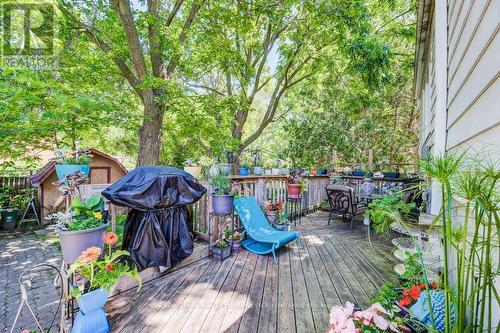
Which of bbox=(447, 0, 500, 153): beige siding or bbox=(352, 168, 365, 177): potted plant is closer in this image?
bbox=(447, 0, 500, 153): beige siding

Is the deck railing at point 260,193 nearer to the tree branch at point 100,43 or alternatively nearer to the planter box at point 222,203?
the planter box at point 222,203

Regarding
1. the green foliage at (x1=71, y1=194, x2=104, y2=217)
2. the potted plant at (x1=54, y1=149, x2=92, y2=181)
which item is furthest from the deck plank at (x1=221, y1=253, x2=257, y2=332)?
the potted plant at (x1=54, y1=149, x2=92, y2=181)

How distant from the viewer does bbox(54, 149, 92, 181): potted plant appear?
2207 millimetres

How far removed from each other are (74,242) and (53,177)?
22.0 ft

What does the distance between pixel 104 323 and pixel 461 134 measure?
3.34 meters

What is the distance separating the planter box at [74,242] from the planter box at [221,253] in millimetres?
1900

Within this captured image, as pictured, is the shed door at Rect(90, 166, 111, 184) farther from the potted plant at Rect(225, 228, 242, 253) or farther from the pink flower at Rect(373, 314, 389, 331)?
the pink flower at Rect(373, 314, 389, 331)

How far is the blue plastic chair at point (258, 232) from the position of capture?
374 cm

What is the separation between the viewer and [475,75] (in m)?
1.49

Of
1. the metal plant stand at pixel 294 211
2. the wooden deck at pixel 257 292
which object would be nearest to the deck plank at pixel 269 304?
the wooden deck at pixel 257 292

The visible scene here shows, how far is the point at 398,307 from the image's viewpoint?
1802 millimetres

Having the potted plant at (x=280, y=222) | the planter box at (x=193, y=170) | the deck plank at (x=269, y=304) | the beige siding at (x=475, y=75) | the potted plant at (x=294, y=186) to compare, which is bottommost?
the deck plank at (x=269, y=304)

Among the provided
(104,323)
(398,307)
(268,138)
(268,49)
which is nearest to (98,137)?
(268,49)

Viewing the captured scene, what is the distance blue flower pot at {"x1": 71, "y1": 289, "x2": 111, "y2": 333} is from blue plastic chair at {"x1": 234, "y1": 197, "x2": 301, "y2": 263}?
2.23m
